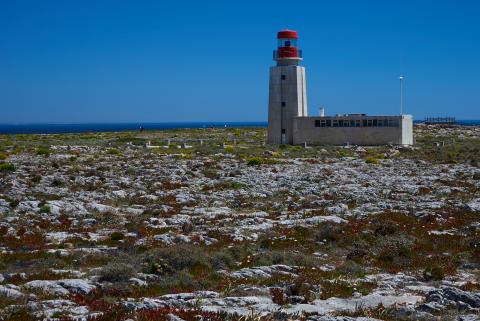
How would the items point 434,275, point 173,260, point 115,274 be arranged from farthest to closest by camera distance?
point 173,260
point 434,275
point 115,274

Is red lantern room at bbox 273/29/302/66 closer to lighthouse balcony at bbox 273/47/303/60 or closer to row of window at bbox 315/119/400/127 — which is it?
lighthouse balcony at bbox 273/47/303/60

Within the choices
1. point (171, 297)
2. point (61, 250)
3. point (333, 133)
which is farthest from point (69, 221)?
point (333, 133)

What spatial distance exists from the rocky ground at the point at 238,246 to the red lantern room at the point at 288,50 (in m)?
30.9

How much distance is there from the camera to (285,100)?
6775 cm

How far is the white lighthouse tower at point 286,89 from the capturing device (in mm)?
66312

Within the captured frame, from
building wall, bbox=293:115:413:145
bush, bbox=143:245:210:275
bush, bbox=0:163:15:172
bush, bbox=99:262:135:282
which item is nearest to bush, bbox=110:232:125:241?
bush, bbox=143:245:210:275

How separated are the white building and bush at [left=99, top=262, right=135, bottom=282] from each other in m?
54.4

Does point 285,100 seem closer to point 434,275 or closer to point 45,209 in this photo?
point 45,209

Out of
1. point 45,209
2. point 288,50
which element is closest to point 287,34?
point 288,50

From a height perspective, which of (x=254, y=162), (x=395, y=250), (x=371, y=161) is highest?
(x=254, y=162)

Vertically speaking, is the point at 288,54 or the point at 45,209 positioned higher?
the point at 288,54

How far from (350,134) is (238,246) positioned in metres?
53.1

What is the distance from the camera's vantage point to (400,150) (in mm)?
60719

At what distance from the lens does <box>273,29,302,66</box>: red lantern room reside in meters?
66.0
